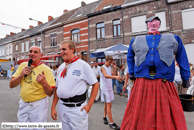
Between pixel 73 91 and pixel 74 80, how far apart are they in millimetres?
154

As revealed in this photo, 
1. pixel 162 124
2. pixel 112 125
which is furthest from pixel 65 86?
pixel 112 125

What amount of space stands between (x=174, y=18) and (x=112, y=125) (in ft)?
41.7

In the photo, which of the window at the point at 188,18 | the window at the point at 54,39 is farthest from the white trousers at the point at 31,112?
the window at the point at 54,39

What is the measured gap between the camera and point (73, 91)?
70.8 inches

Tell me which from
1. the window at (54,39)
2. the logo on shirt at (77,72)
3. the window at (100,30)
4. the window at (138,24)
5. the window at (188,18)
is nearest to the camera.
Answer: the logo on shirt at (77,72)

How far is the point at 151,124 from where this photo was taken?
178 cm

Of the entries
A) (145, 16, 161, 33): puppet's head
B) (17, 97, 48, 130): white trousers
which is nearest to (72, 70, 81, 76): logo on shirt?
(17, 97, 48, 130): white trousers

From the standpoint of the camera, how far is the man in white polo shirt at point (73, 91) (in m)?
1.77

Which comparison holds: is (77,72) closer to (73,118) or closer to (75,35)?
(73,118)

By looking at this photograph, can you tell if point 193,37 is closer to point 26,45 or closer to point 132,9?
point 132,9

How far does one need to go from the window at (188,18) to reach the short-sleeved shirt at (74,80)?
13573 millimetres

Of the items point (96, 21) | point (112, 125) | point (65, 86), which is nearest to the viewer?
point (65, 86)

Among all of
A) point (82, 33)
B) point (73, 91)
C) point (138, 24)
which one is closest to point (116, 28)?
point (138, 24)

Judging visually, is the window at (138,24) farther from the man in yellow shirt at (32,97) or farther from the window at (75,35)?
the man in yellow shirt at (32,97)
